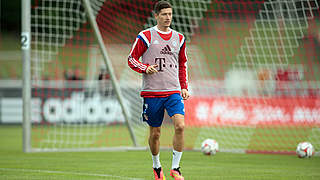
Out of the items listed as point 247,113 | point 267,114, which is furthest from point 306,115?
point 247,113

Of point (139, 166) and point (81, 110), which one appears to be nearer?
point (139, 166)

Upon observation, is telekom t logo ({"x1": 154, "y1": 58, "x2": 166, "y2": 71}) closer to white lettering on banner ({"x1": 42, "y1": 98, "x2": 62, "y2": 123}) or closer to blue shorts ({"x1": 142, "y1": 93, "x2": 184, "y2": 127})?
blue shorts ({"x1": 142, "y1": 93, "x2": 184, "y2": 127})

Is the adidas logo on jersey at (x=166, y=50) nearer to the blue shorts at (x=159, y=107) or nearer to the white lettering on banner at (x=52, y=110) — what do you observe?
the blue shorts at (x=159, y=107)

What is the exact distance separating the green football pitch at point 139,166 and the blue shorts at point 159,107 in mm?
869

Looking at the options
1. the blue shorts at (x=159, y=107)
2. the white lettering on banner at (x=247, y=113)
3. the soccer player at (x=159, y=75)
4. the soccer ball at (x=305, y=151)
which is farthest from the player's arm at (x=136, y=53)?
the white lettering on banner at (x=247, y=113)

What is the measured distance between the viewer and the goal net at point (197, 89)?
1307cm

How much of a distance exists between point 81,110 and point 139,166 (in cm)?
1047

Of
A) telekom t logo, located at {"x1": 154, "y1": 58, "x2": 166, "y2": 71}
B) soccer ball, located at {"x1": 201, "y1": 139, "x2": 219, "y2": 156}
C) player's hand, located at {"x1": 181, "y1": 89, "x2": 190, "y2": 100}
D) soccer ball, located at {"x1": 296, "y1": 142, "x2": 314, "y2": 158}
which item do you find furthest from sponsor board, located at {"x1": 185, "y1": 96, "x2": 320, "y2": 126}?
telekom t logo, located at {"x1": 154, "y1": 58, "x2": 166, "y2": 71}

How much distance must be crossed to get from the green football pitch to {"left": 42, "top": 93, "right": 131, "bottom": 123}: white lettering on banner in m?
6.82

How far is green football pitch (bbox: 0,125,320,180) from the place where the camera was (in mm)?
7734

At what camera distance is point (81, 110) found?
19172 millimetres

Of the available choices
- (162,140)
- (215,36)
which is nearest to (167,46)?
(162,140)

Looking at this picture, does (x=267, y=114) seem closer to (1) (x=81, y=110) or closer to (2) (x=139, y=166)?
(1) (x=81, y=110)

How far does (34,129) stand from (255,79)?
7.95 m
